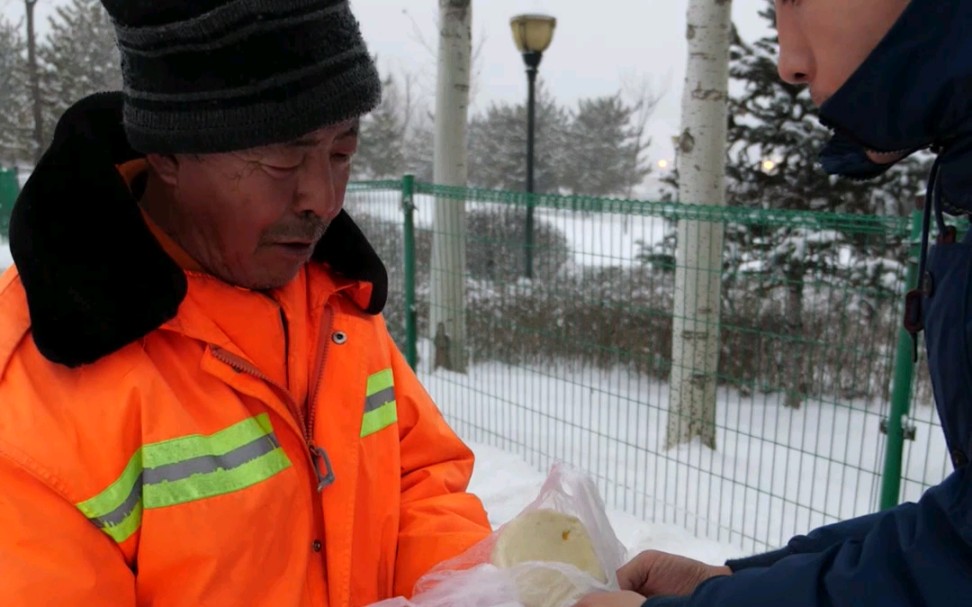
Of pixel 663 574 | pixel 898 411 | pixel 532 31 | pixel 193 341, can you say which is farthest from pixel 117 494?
pixel 532 31

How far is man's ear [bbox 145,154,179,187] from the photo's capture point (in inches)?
54.9

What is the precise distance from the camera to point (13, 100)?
106 feet

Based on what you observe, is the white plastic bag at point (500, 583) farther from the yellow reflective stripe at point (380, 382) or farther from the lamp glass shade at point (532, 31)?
the lamp glass shade at point (532, 31)

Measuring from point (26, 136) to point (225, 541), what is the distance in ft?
121

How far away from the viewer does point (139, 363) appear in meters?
1.27

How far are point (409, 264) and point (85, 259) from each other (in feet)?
15.8

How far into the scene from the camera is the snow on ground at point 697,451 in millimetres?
4305

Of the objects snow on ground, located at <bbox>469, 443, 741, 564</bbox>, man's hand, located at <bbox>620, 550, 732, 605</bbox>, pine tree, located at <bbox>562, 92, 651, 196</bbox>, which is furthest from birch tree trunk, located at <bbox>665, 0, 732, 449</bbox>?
pine tree, located at <bbox>562, 92, 651, 196</bbox>

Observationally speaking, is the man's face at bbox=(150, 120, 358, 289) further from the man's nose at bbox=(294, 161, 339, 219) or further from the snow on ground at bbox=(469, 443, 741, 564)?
the snow on ground at bbox=(469, 443, 741, 564)

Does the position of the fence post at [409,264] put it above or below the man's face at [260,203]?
below

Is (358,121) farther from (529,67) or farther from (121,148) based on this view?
(529,67)

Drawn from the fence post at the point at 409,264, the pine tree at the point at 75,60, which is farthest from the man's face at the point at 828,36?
the pine tree at the point at 75,60

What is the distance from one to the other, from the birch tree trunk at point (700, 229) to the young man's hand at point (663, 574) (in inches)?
131

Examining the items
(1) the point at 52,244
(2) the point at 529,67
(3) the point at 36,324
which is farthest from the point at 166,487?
(2) the point at 529,67
